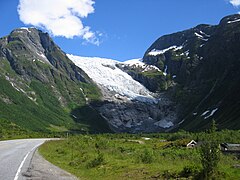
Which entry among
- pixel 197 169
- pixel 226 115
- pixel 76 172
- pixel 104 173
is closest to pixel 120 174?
pixel 104 173

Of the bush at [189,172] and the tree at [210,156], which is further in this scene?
the bush at [189,172]

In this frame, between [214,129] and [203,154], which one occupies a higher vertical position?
[214,129]

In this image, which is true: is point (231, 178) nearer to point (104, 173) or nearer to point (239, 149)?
point (104, 173)

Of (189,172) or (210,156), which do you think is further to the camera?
(189,172)

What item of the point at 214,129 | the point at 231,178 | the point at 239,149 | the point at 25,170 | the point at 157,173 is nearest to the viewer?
the point at 231,178

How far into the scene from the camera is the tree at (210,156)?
1797 centimetres

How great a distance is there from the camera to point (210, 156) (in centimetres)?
1817

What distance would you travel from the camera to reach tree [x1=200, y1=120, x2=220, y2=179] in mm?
17969

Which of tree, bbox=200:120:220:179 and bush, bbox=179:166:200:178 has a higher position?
tree, bbox=200:120:220:179

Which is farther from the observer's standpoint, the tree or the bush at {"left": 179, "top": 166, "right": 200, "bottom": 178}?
the bush at {"left": 179, "top": 166, "right": 200, "bottom": 178}

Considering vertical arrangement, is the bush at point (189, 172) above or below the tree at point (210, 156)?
below

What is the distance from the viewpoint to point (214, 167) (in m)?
18.0

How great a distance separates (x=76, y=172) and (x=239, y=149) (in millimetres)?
54902

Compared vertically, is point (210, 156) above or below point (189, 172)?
above
